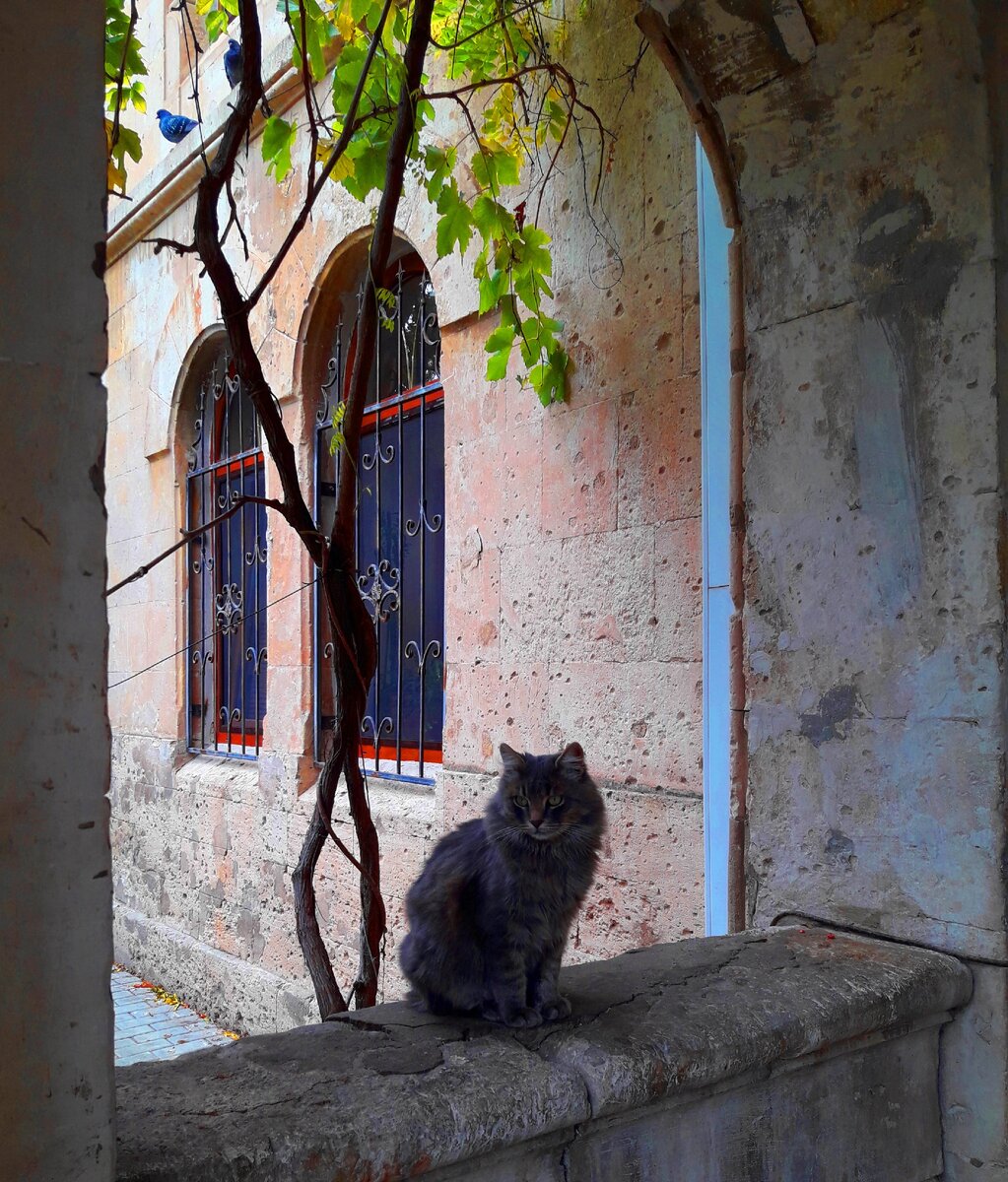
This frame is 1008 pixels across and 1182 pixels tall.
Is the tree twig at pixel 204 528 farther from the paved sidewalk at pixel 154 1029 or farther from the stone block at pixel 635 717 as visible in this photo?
the paved sidewalk at pixel 154 1029

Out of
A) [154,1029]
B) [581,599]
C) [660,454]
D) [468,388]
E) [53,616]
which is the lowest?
[154,1029]

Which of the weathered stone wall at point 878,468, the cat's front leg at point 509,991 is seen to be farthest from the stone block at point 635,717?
the cat's front leg at point 509,991

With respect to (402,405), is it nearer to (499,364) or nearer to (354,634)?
(499,364)

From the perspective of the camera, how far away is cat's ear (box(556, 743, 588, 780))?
78.0 inches

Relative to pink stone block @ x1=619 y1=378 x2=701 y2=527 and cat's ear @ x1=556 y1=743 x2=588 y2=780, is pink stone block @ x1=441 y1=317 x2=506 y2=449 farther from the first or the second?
cat's ear @ x1=556 y1=743 x2=588 y2=780

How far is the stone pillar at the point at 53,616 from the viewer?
1.00 meters

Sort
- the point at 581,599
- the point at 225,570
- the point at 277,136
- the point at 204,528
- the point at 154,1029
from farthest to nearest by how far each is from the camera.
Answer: the point at 225,570
the point at 154,1029
the point at 581,599
the point at 277,136
the point at 204,528

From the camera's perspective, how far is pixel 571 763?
2.00m

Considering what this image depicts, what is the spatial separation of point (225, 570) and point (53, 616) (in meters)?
5.83

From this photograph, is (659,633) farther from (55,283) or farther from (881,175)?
(55,283)

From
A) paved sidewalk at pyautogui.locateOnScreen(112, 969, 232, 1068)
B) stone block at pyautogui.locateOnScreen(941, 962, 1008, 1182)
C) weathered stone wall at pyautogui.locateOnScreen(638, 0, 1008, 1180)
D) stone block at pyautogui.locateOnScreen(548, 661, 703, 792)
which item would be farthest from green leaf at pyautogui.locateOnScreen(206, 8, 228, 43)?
paved sidewalk at pyautogui.locateOnScreen(112, 969, 232, 1068)

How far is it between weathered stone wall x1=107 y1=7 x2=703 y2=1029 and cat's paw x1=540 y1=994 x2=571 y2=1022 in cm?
155

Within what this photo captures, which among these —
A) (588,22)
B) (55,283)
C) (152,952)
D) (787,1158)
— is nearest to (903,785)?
(787,1158)

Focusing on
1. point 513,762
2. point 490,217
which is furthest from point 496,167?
point 513,762
